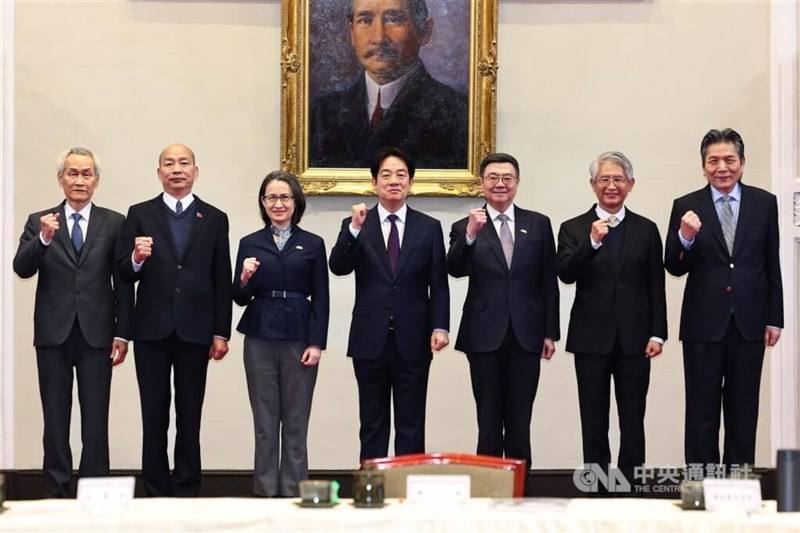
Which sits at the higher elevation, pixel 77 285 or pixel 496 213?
pixel 496 213

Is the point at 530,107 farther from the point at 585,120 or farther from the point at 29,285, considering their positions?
the point at 29,285

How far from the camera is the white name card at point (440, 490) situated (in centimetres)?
236

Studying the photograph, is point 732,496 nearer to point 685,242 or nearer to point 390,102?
point 685,242

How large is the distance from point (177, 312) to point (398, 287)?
3.05 ft

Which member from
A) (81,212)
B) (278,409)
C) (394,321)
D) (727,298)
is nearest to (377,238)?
(394,321)

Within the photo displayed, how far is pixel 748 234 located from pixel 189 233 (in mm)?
2353

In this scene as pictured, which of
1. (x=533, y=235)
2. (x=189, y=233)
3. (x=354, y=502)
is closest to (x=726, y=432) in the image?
(x=533, y=235)

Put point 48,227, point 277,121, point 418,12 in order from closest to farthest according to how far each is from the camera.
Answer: point 48,227, point 418,12, point 277,121

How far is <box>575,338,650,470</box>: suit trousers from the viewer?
4957 millimetres

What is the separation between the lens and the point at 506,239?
500cm

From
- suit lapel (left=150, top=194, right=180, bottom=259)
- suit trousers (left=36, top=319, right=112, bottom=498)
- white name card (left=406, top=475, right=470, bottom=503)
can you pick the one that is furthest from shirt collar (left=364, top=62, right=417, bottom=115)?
white name card (left=406, top=475, right=470, bottom=503)

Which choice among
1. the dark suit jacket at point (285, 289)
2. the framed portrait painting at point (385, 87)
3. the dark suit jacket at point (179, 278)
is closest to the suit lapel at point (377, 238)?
the dark suit jacket at point (285, 289)

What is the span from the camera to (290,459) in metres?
4.95
